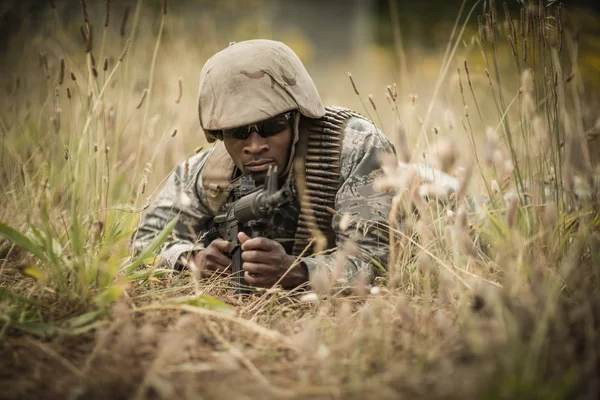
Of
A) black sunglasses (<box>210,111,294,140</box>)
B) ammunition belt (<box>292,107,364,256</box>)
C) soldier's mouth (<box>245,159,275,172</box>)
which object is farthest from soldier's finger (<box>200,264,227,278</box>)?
black sunglasses (<box>210,111,294,140</box>)

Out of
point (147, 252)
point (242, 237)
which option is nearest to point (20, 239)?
point (147, 252)

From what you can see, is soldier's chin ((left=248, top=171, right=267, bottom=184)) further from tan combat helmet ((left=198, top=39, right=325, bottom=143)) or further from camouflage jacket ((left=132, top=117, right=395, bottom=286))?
tan combat helmet ((left=198, top=39, right=325, bottom=143))

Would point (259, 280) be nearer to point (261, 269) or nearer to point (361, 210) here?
point (261, 269)

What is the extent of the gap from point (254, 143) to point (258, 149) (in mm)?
33

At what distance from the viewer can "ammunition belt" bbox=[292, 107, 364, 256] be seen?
2672mm

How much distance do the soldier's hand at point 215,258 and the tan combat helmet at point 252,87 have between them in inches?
21.9

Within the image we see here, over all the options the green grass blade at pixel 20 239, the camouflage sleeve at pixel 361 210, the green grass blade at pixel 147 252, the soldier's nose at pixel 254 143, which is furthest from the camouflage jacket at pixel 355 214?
the green grass blade at pixel 20 239

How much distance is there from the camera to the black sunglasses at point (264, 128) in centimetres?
256

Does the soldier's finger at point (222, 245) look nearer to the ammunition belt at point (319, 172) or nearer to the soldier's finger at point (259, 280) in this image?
the soldier's finger at point (259, 280)

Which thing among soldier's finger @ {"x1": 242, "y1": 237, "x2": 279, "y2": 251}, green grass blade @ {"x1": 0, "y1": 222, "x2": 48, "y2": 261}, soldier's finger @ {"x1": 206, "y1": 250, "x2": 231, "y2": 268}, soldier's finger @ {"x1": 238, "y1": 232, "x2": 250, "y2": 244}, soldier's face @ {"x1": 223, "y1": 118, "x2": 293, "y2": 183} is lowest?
soldier's finger @ {"x1": 206, "y1": 250, "x2": 231, "y2": 268}

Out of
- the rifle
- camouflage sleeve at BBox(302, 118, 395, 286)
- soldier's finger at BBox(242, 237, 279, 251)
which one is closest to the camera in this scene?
the rifle

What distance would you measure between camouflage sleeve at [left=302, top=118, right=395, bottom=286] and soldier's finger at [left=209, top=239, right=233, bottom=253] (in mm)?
379

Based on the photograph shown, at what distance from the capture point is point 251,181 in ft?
8.33

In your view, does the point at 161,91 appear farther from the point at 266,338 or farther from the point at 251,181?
the point at 266,338
